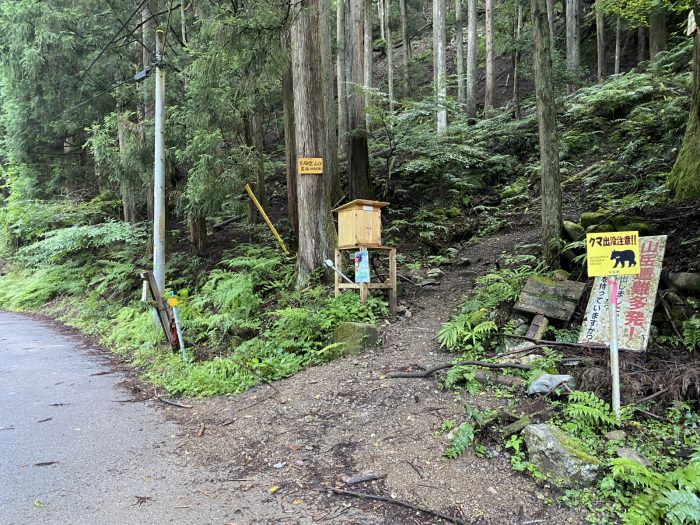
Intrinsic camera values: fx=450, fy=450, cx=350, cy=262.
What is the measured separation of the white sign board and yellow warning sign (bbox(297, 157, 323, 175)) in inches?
209

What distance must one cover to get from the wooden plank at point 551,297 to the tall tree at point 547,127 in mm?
1006

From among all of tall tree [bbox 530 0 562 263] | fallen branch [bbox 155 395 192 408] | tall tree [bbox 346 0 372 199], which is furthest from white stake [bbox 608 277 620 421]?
tall tree [bbox 346 0 372 199]

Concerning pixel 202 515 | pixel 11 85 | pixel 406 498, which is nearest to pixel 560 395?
pixel 406 498

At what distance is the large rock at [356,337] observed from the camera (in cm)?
647

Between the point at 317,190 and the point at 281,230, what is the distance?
15.0ft

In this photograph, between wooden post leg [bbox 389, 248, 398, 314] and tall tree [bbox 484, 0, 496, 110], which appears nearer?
wooden post leg [bbox 389, 248, 398, 314]

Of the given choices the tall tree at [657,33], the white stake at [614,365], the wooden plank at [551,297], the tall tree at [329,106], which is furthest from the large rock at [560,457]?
the tall tree at [657,33]

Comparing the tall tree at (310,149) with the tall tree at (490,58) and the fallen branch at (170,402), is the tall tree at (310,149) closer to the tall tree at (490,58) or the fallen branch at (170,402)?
the fallen branch at (170,402)

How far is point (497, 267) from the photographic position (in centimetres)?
866

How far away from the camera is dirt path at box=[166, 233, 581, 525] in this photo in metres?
3.29

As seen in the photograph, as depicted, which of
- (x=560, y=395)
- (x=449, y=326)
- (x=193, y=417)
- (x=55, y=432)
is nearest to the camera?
(x=560, y=395)

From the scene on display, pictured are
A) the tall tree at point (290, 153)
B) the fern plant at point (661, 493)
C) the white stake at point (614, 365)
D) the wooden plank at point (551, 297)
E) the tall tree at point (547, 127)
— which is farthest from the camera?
the tall tree at point (290, 153)

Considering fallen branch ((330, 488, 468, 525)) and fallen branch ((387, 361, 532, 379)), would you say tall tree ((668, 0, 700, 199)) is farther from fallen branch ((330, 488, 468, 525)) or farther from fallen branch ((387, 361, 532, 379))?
fallen branch ((330, 488, 468, 525))

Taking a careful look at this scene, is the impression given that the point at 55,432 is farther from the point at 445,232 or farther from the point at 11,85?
the point at 11,85
